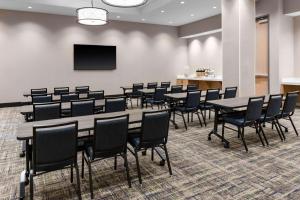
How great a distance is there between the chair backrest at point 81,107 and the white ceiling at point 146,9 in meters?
5.37

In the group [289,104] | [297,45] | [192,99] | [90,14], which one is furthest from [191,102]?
[297,45]

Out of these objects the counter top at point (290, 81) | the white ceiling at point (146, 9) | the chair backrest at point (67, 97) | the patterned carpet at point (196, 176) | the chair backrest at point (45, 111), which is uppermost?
the white ceiling at point (146, 9)

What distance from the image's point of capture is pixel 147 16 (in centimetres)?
1013

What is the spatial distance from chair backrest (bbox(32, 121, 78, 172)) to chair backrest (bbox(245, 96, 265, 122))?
2784 millimetres

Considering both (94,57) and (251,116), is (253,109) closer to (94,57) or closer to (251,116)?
(251,116)

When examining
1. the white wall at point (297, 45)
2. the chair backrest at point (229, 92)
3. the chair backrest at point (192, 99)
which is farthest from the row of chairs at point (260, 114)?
the white wall at point (297, 45)

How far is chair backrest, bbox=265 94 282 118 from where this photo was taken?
13.4ft

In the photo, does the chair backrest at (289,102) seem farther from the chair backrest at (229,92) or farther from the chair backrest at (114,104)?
the chair backrest at (114,104)

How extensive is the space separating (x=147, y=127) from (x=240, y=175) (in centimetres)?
137

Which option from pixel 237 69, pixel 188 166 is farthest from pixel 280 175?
pixel 237 69

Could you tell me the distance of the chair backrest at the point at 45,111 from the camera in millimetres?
3846

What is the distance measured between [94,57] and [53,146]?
8.49m

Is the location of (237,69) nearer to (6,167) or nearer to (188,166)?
(188,166)

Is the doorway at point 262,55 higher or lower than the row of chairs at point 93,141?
higher
